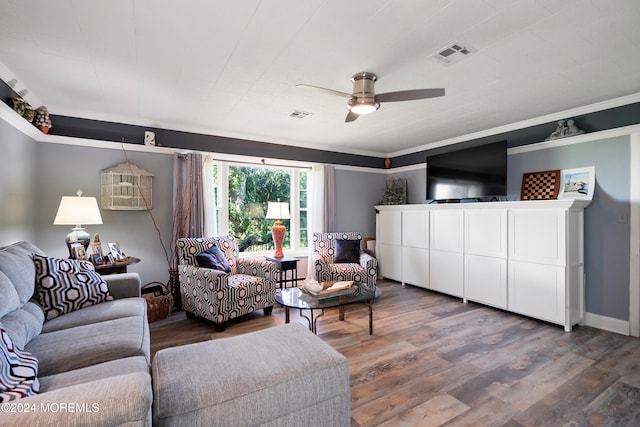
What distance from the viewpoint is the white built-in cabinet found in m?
3.27

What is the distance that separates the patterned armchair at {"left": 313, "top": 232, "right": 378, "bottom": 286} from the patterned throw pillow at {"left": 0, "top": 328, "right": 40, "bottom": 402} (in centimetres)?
323

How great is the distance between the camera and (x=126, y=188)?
3787mm

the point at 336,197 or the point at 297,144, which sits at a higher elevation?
the point at 297,144

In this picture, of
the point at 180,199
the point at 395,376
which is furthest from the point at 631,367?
the point at 180,199

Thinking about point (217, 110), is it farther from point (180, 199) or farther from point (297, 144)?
point (297, 144)

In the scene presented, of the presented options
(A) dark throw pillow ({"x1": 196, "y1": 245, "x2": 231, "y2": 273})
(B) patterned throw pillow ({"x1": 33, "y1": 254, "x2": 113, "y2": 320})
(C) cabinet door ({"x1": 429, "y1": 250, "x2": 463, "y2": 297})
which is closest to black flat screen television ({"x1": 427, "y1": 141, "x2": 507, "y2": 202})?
(C) cabinet door ({"x1": 429, "y1": 250, "x2": 463, "y2": 297})

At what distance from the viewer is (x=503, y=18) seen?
74.1 inches

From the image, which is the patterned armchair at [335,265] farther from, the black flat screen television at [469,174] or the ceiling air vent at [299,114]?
the ceiling air vent at [299,114]

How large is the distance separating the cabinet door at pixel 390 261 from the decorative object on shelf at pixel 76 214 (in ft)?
13.7

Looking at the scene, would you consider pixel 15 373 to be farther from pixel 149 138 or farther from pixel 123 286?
pixel 149 138

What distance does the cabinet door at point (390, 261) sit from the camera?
519cm

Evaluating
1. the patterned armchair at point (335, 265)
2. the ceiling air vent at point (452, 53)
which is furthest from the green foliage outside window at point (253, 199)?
the ceiling air vent at point (452, 53)

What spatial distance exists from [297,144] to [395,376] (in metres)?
3.78

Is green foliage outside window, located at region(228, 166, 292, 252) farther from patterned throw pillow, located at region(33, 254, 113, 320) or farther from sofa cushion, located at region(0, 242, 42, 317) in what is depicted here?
sofa cushion, located at region(0, 242, 42, 317)
